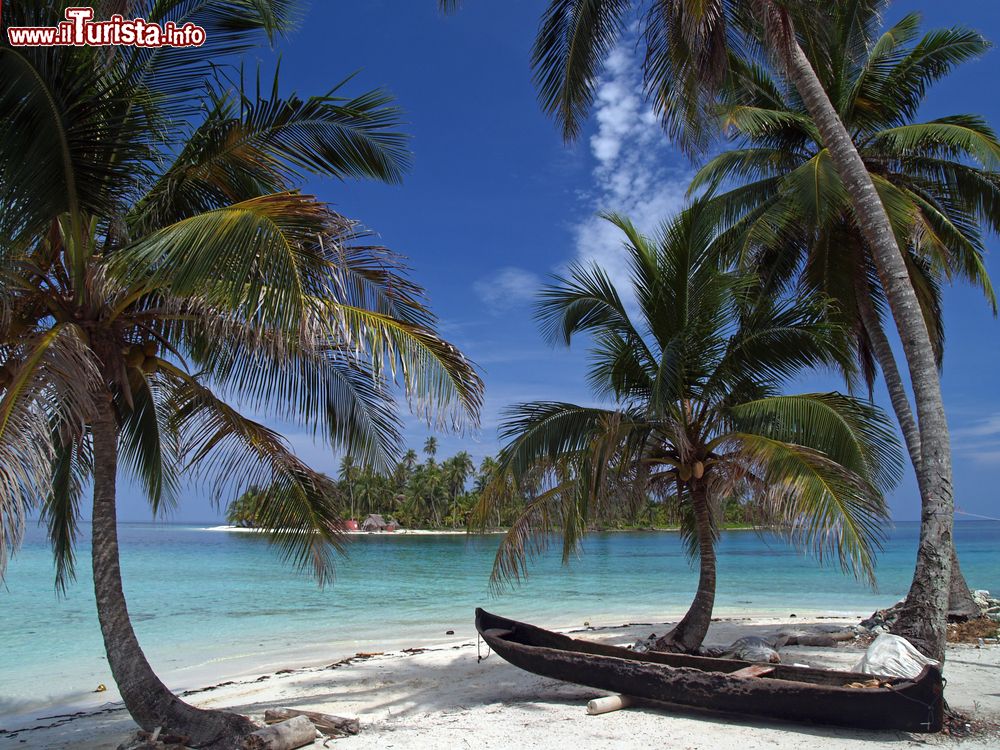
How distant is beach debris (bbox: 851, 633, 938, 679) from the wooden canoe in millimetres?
107

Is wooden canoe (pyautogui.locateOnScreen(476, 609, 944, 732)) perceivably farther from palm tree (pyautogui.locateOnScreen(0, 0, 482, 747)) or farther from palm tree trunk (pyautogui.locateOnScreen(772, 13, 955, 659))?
palm tree (pyautogui.locateOnScreen(0, 0, 482, 747))

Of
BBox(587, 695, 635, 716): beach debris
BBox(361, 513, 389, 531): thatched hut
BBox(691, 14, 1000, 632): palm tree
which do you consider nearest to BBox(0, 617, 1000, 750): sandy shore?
BBox(587, 695, 635, 716): beach debris

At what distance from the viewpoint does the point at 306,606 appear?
19.6 m

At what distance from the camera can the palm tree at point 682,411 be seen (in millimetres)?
8133

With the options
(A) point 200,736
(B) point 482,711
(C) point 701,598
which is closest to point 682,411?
(C) point 701,598

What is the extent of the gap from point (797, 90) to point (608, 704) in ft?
23.2

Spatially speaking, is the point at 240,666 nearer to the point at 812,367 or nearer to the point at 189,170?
the point at 189,170

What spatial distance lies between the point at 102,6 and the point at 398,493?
74.7 meters

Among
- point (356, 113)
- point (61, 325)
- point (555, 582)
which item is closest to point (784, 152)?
point (356, 113)

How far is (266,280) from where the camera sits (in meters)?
4.50

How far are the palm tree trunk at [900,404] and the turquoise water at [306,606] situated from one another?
1.72 meters

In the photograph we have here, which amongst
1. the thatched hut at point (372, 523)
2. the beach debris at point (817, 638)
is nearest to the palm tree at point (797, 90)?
the beach debris at point (817, 638)

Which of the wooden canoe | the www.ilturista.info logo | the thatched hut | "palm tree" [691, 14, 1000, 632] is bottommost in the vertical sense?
the thatched hut

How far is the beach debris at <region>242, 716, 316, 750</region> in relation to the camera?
213 inches
